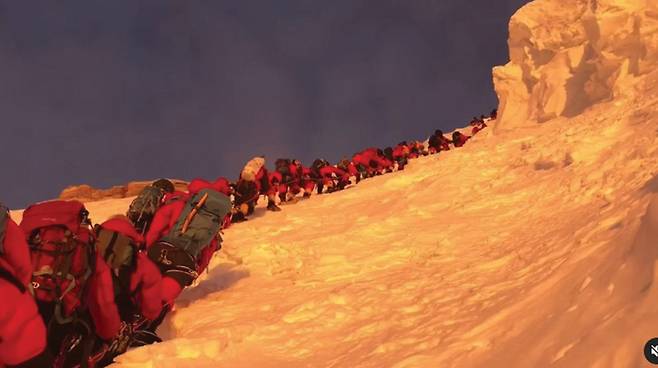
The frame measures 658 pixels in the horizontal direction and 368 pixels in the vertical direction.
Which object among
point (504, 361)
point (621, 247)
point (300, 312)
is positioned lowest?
point (504, 361)

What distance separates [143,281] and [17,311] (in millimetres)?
1903

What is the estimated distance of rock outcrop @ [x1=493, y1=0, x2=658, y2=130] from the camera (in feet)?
42.8

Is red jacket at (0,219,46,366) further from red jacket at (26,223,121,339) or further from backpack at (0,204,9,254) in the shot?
red jacket at (26,223,121,339)

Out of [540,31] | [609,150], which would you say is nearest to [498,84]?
[540,31]

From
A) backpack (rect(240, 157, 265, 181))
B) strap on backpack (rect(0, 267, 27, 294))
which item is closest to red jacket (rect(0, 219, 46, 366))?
strap on backpack (rect(0, 267, 27, 294))

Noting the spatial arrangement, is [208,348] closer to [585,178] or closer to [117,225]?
[117,225]

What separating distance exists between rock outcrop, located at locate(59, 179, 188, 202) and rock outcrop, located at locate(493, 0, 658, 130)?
51.2 feet

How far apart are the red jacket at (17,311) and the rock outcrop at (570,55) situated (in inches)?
465

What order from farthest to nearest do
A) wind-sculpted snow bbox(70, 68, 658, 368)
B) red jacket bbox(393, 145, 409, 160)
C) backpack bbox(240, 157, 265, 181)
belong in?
red jacket bbox(393, 145, 409, 160), backpack bbox(240, 157, 265, 181), wind-sculpted snow bbox(70, 68, 658, 368)

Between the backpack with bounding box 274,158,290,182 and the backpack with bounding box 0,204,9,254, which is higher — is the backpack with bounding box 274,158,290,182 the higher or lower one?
the higher one

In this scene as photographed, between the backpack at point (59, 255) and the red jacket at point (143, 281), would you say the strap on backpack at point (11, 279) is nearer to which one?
the backpack at point (59, 255)

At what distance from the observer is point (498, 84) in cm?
1883

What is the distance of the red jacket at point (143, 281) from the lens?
4898mm

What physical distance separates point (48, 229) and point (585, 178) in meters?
6.58
